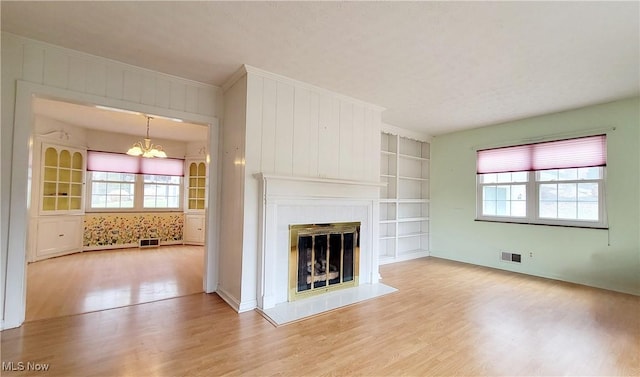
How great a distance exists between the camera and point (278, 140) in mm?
3354

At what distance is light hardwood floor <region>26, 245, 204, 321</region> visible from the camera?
3.16 meters

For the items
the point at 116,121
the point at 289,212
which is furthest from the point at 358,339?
the point at 116,121

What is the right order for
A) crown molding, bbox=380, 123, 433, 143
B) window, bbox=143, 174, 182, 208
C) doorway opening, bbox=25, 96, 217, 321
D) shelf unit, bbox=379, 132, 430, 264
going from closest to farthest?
doorway opening, bbox=25, 96, 217, 321 → crown molding, bbox=380, 123, 433, 143 → shelf unit, bbox=379, 132, 430, 264 → window, bbox=143, 174, 182, 208

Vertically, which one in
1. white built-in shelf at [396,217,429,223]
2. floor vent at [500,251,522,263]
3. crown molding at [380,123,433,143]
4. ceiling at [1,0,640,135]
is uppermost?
ceiling at [1,0,640,135]

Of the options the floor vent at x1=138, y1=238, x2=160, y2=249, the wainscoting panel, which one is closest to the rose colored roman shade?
the wainscoting panel

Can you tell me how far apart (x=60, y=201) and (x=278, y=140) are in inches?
215

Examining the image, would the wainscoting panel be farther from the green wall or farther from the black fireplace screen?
the green wall

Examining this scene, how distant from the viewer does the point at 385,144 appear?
18.5 ft

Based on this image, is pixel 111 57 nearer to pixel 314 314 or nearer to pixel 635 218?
pixel 314 314

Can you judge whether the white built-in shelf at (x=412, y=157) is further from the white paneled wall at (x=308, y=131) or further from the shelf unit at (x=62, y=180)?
the shelf unit at (x=62, y=180)

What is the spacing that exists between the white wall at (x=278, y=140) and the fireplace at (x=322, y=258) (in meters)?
0.48

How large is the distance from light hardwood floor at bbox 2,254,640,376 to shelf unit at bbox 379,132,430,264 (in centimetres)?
212

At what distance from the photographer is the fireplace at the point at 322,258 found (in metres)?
3.35

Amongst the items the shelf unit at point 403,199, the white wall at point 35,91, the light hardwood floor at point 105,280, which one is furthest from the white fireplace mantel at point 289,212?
the white wall at point 35,91
